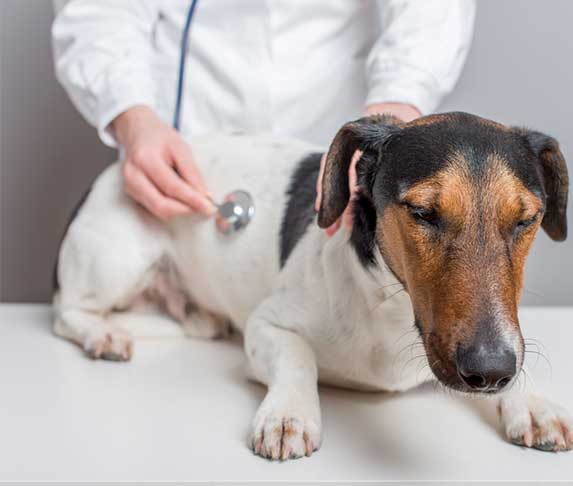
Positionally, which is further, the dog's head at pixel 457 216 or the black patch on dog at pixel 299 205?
the black patch on dog at pixel 299 205

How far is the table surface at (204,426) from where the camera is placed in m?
1.22

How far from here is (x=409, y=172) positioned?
1.28 m

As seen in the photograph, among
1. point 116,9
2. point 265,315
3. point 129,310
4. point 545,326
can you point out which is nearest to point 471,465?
point 265,315

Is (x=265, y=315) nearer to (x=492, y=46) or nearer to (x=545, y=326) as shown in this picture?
(x=545, y=326)

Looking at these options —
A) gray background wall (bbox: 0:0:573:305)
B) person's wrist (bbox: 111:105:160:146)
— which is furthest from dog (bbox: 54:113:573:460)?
gray background wall (bbox: 0:0:573:305)

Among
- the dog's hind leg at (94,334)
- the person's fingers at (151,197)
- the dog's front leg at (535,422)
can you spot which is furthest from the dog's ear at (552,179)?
the dog's hind leg at (94,334)

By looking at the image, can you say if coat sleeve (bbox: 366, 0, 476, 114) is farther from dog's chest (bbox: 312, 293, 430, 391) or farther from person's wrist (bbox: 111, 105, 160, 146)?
dog's chest (bbox: 312, 293, 430, 391)

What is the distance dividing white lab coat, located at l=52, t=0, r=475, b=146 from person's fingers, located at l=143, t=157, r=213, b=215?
0.27 m

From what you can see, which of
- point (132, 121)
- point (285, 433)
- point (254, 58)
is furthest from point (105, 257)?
point (285, 433)

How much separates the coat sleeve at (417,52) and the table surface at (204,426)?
685 millimetres

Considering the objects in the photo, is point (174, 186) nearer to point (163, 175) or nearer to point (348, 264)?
point (163, 175)

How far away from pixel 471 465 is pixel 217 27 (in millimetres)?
1380

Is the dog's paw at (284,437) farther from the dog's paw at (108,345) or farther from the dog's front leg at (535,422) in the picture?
the dog's paw at (108,345)

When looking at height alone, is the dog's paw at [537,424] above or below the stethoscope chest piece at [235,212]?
above
